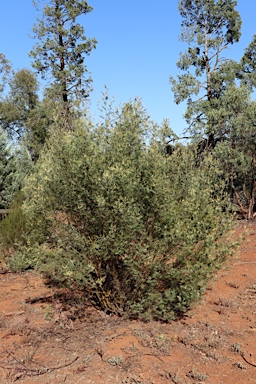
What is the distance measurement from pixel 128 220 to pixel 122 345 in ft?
3.97

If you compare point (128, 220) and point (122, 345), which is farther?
point (128, 220)

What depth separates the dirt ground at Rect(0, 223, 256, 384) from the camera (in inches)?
129

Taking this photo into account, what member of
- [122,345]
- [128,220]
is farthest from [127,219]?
[122,345]

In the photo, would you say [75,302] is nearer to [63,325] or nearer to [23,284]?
[63,325]

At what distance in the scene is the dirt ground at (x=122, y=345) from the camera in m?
3.28

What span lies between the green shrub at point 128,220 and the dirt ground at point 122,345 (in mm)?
303

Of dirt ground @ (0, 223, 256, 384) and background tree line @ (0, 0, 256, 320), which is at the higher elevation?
background tree line @ (0, 0, 256, 320)

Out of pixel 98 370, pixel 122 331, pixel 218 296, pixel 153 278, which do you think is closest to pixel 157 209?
pixel 153 278

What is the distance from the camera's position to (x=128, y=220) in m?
3.89

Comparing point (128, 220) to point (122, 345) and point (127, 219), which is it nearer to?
point (127, 219)

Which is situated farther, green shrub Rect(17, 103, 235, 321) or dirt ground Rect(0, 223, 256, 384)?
green shrub Rect(17, 103, 235, 321)

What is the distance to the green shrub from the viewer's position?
4008 millimetres

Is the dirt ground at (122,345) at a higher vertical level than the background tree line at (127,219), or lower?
lower

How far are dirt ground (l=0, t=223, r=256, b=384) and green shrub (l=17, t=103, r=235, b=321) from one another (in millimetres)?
303
